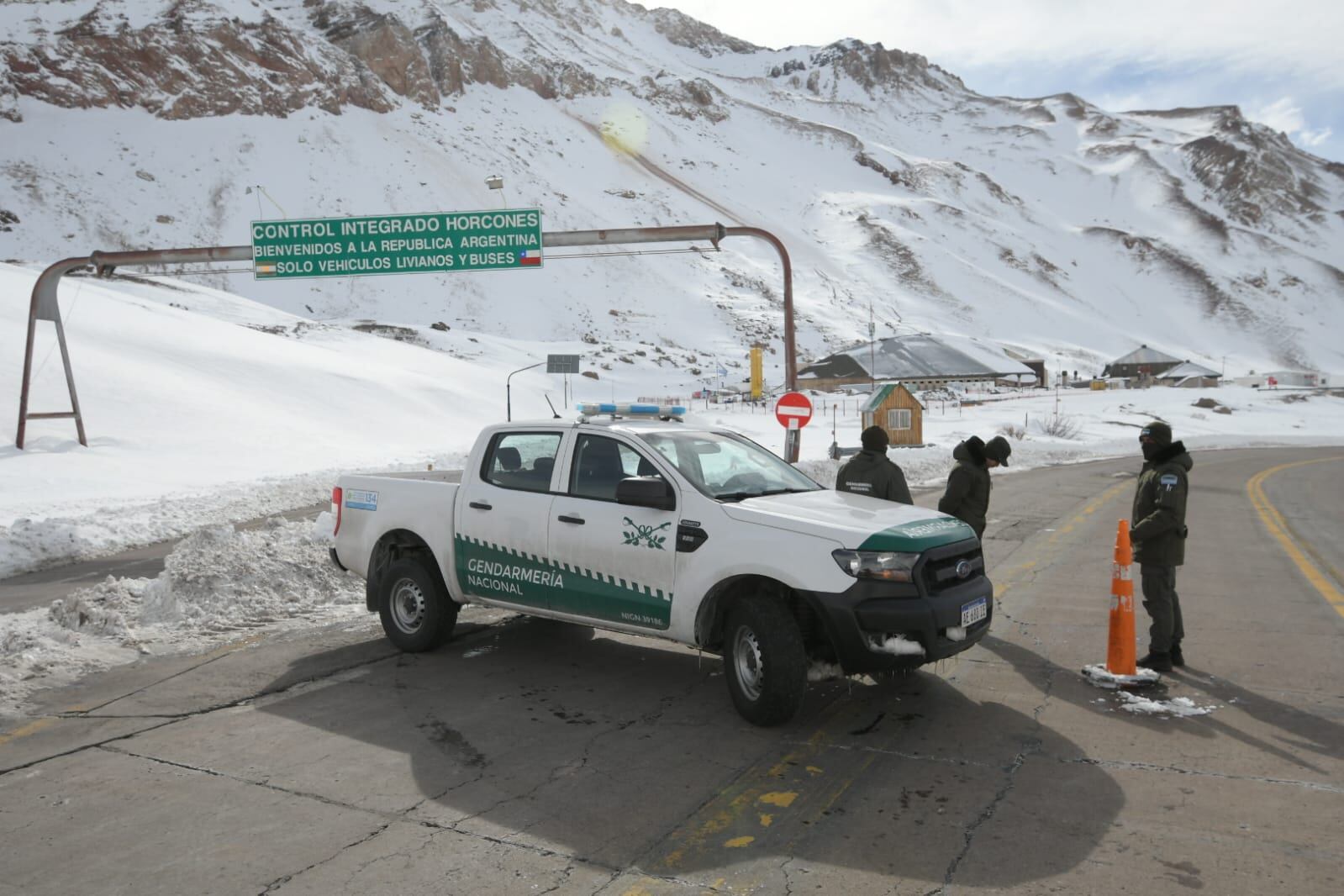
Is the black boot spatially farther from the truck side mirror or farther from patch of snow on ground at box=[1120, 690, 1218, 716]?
the truck side mirror

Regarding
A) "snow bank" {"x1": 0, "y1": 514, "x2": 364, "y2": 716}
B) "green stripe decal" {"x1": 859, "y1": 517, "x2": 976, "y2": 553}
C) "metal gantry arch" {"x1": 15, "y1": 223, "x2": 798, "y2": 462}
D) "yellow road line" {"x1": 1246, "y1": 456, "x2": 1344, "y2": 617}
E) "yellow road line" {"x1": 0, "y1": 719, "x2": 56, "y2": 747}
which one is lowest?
"yellow road line" {"x1": 1246, "y1": 456, "x2": 1344, "y2": 617}

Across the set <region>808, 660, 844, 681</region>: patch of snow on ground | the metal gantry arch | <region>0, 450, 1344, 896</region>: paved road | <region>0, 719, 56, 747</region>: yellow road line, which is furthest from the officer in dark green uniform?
the metal gantry arch

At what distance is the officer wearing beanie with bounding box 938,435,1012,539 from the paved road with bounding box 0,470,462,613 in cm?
429

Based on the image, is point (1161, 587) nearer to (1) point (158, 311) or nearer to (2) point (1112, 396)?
(1) point (158, 311)

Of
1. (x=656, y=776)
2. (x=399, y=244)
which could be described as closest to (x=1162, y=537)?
(x=656, y=776)

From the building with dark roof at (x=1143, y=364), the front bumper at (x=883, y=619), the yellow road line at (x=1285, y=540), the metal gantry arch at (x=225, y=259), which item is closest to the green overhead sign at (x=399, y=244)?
the metal gantry arch at (x=225, y=259)

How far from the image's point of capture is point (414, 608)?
721cm

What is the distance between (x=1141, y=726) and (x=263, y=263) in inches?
758

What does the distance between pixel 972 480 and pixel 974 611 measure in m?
2.44

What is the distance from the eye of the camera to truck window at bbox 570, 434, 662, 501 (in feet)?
20.4

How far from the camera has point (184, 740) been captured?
5.39 meters

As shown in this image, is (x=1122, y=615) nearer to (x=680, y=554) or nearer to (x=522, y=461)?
(x=680, y=554)

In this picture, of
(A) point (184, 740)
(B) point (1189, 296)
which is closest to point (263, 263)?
(A) point (184, 740)

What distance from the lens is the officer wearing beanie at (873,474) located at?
739cm
